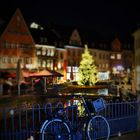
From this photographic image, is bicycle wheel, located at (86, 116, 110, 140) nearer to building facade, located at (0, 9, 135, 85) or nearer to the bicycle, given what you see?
the bicycle

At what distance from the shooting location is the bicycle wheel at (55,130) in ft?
29.7

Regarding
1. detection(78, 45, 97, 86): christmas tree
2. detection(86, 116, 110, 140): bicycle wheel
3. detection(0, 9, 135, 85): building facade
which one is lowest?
detection(86, 116, 110, 140): bicycle wheel

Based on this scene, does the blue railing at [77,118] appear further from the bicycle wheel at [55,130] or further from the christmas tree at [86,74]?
the christmas tree at [86,74]

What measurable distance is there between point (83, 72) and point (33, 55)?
31853 millimetres

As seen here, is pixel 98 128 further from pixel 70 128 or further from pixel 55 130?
pixel 55 130

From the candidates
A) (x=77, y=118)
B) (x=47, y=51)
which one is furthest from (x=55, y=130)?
(x=47, y=51)

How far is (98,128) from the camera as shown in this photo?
1042cm

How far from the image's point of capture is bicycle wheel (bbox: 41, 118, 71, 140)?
9062mm

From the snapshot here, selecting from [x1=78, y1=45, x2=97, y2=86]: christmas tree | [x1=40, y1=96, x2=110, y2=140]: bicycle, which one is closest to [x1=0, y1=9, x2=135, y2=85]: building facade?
[x1=78, y1=45, x2=97, y2=86]: christmas tree

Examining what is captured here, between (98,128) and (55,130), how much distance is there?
157cm

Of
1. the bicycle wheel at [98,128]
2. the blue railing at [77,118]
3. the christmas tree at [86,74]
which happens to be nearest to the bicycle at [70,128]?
the bicycle wheel at [98,128]

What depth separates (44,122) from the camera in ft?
29.7

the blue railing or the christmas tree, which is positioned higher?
the christmas tree

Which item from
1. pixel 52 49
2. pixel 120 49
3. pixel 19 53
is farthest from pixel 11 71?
pixel 120 49
